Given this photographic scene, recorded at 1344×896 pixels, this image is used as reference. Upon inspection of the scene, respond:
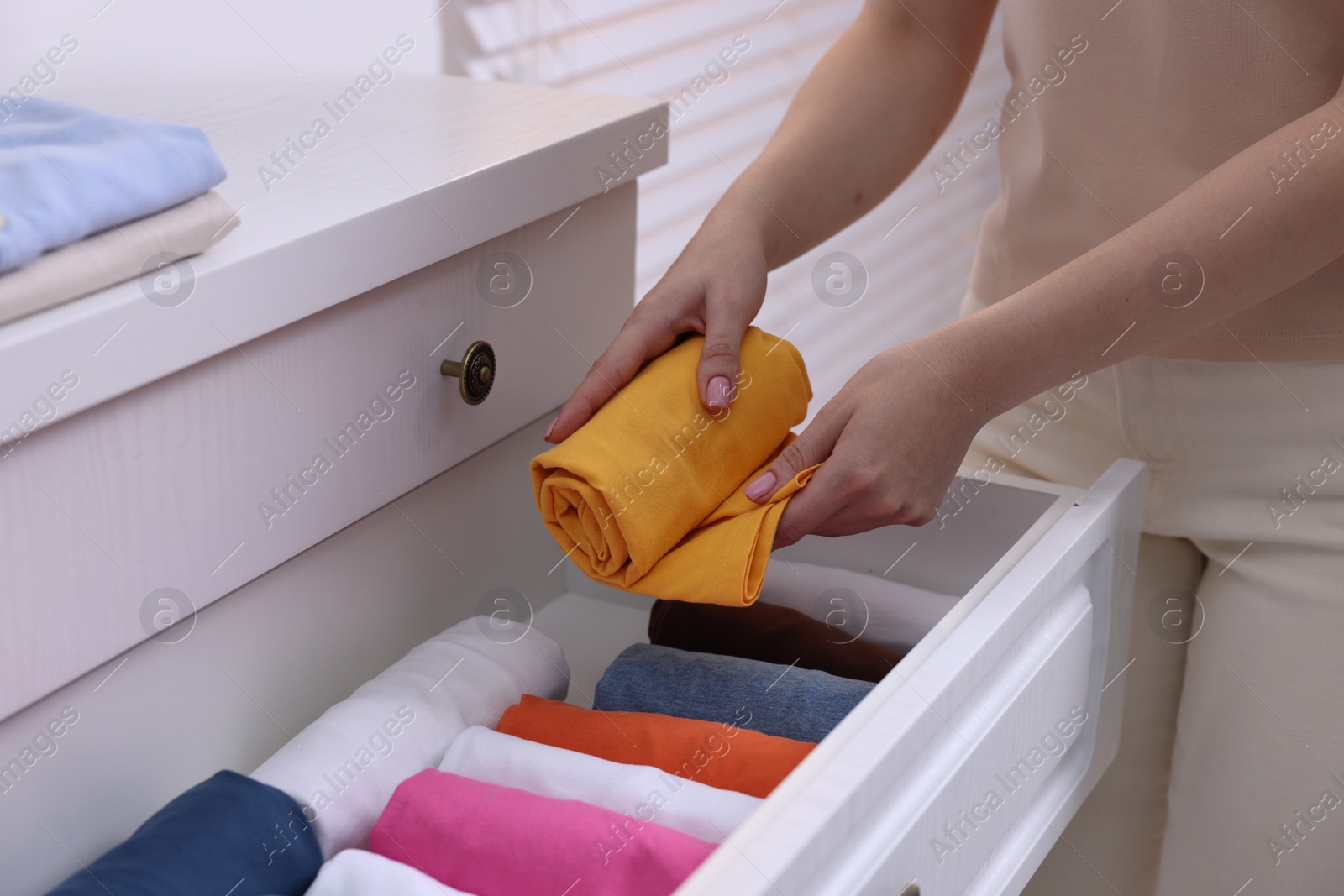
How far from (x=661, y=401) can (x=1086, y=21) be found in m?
0.37

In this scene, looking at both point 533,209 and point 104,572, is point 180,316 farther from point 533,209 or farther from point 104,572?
point 533,209

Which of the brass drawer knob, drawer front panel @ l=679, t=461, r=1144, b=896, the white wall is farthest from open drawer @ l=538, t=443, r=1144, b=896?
the white wall

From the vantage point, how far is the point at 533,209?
0.72 meters

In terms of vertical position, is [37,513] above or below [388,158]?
below

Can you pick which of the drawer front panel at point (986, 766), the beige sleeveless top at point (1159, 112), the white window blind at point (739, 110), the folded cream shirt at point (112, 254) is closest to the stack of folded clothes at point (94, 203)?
the folded cream shirt at point (112, 254)

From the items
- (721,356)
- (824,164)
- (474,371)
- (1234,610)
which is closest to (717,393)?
(721,356)

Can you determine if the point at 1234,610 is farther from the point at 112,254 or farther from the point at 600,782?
the point at 112,254

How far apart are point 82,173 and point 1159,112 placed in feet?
1.97

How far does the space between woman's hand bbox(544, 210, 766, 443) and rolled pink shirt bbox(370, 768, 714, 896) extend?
0.22 metres

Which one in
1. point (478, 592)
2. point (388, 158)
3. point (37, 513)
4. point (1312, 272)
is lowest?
point (37, 513)

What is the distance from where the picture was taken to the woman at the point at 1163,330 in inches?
24.0

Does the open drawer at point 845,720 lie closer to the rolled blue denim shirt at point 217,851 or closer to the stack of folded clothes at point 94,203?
the rolled blue denim shirt at point 217,851

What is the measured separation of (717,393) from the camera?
0.65m

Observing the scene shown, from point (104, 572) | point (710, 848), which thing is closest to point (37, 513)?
point (104, 572)
